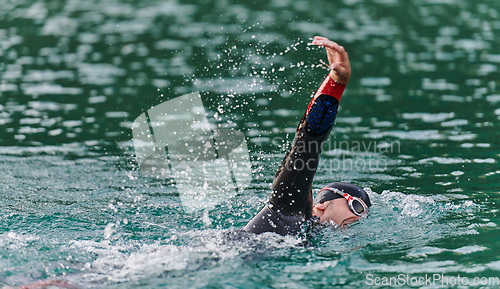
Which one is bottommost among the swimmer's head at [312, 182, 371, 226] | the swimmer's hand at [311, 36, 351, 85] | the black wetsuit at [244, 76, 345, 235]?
the swimmer's head at [312, 182, 371, 226]

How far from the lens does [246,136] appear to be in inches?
437

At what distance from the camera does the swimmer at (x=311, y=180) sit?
571 cm

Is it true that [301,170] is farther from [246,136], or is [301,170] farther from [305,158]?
[246,136]

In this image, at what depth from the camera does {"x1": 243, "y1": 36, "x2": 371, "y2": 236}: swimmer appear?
571cm

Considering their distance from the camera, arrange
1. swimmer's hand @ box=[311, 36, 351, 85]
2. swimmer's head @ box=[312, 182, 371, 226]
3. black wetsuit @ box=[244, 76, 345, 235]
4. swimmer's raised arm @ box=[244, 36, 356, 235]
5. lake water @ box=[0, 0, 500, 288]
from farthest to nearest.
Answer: swimmer's head @ box=[312, 182, 371, 226] < lake water @ box=[0, 0, 500, 288] < black wetsuit @ box=[244, 76, 345, 235] < swimmer's raised arm @ box=[244, 36, 356, 235] < swimmer's hand @ box=[311, 36, 351, 85]

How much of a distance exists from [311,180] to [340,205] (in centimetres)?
104

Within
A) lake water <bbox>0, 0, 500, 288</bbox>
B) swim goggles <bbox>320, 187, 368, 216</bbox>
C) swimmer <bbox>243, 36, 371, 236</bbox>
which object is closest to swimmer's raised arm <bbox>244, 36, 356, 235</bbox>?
swimmer <bbox>243, 36, 371, 236</bbox>

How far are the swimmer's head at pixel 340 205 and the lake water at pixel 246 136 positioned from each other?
198 mm

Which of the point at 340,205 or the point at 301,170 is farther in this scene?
the point at 340,205

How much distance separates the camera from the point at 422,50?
1712 cm

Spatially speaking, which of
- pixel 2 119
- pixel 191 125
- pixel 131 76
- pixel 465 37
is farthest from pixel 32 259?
pixel 465 37

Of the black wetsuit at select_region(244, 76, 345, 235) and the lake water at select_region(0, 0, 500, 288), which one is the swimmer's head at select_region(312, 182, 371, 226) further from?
the black wetsuit at select_region(244, 76, 345, 235)

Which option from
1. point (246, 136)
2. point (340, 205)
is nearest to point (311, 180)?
point (340, 205)

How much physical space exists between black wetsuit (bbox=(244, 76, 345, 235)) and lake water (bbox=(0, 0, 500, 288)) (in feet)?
0.74
